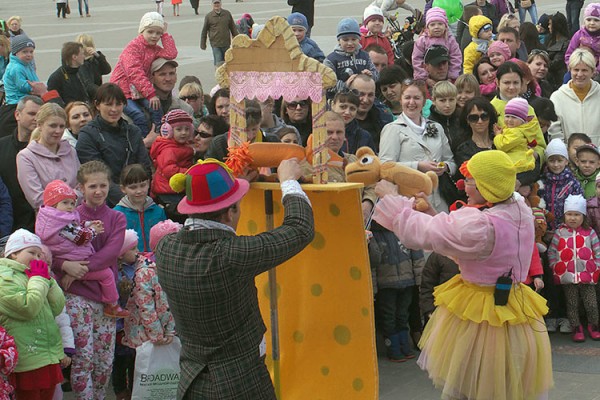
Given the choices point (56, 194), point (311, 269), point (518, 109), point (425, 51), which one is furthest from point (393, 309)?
point (425, 51)

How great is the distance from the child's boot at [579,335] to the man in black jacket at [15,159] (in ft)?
14.8

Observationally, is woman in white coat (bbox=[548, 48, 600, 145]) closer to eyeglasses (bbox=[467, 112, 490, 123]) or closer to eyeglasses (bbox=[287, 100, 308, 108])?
eyeglasses (bbox=[467, 112, 490, 123])

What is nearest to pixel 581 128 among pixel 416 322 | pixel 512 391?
pixel 416 322

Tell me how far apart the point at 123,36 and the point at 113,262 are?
60.2 feet

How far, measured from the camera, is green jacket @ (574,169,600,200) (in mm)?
8773

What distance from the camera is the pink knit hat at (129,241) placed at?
7.17 metres

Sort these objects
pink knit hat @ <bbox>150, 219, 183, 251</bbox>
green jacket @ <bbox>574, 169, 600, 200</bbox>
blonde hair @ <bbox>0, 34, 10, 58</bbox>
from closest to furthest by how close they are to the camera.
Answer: pink knit hat @ <bbox>150, 219, 183, 251</bbox>, green jacket @ <bbox>574, 169, 600, 200</bbox>, blonde hair @ <bbox>0, 34, 10, 58</bbox>

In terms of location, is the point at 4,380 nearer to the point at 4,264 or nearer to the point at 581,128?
the point at 4,264

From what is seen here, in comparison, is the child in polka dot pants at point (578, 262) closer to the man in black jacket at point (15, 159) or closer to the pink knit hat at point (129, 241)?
the pink knit hat at point (129, 241)

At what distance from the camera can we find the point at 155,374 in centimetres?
700

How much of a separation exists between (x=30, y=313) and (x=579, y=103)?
587 cm

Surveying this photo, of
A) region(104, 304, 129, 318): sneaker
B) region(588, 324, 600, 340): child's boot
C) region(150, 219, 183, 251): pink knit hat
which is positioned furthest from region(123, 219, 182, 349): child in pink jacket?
region(588, 324, 600, 340): child's boot

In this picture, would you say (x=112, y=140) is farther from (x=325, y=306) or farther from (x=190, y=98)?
(x=325, y=306)

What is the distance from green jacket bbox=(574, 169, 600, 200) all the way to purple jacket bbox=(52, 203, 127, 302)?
13.4ft
